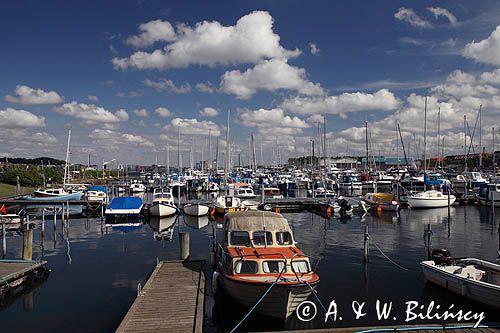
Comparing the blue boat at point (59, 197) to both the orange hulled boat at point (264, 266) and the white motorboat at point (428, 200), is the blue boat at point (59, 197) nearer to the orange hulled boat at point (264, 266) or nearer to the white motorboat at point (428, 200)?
the white motorboat at point (428, 200)

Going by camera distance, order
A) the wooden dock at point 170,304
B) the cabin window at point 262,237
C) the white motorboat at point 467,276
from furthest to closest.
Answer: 1. the cabin window at point 262,237
2. the white motorboat at point 467,276
3. the wooden dock at point 170,304

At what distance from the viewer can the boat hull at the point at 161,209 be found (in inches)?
2018

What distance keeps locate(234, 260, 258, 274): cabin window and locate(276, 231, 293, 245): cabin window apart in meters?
2.85

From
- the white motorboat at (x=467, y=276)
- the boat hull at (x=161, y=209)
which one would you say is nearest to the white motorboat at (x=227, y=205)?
the boat hull at (x=161, y=209)

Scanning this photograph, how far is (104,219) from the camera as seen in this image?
2025 inches

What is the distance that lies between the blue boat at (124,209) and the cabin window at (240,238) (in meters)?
33.5

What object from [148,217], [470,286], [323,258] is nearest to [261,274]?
[470,286]

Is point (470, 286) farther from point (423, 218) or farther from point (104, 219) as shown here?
point (104, 219)

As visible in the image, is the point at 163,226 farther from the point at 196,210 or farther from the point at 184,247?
the point at 184,247

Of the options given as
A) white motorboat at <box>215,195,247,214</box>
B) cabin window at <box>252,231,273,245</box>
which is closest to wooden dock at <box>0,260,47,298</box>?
cabin window at <box>252,231,273,245</box>

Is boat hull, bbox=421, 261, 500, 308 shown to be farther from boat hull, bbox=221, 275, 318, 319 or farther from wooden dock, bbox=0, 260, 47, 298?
wooden dock, bbox=0, 260, 47, 298

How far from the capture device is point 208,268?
25.2m

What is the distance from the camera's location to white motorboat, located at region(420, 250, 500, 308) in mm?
16984

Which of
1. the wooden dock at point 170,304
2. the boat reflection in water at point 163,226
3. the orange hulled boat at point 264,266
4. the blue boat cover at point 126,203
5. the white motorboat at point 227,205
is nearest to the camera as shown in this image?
the wooden dock at point 170,304
